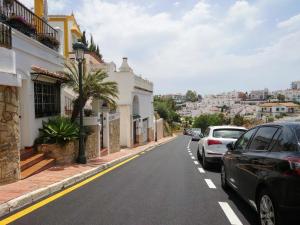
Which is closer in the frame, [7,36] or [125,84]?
[7,36]

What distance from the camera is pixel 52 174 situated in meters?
10.9

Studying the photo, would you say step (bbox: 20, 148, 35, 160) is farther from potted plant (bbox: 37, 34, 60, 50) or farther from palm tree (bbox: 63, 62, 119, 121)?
potted plant (bbox: 37, 34, 60, 50)

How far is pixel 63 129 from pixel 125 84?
18852mm

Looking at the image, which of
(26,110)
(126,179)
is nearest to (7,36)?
(26,110)

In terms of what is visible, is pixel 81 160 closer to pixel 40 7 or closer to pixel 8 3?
pixel 8 3

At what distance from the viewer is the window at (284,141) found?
5020 mm

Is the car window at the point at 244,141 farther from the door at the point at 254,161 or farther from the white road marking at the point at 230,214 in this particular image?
the white road marking at the point at 230,214

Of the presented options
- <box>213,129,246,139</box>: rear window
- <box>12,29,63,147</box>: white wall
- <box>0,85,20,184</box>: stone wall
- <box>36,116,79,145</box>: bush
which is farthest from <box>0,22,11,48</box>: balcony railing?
→ <box>213,129,246,139</box>: rear window

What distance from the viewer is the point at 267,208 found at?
5.22 metres

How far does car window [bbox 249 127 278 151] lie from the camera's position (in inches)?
234

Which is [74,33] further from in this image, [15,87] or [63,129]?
[15,87]

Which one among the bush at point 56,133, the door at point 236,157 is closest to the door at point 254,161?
the door at point 236,157

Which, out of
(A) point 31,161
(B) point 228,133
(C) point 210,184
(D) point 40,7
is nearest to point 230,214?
(C) point 210,184

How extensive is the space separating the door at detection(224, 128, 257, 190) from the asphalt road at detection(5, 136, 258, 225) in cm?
43
